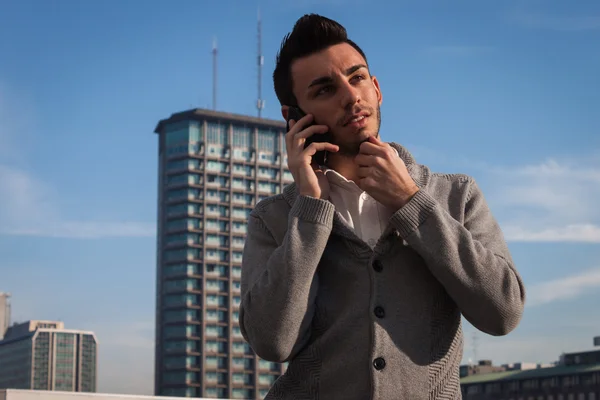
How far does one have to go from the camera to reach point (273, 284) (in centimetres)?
292

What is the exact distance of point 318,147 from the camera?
3025 mm

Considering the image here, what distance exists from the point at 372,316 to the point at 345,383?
0.67 feet

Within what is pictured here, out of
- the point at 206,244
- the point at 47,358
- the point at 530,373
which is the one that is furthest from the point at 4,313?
the point at 530,373

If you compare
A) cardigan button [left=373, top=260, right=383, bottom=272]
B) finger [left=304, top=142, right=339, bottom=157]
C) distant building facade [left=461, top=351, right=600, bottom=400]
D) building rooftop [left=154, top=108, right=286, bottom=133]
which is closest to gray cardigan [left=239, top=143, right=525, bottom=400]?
cardigan button [left=373, top=260, right=383, bottom=272]

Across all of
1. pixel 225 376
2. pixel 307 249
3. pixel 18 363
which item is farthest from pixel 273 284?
pixel 18 363

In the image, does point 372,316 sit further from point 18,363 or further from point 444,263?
point 18,363

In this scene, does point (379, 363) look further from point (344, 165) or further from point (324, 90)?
point (324, 90)

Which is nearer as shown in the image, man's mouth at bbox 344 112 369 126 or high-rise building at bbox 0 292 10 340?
man's mouth at bbox 344 112 369 126

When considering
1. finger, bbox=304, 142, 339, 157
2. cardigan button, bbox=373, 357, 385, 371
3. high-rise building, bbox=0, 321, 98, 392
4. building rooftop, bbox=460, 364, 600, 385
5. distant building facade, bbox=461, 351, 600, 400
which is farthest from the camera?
high-rise building, bbox=0, 321, 98, 392

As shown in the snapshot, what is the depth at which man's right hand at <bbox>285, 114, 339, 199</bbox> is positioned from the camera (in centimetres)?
302

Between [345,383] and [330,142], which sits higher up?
[330,142]

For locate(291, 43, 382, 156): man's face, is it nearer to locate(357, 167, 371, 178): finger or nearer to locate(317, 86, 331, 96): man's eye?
locate(317, 86, 331, 96): man's eye

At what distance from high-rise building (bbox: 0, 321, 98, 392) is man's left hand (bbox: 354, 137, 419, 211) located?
544ft

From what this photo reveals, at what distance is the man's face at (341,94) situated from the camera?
3.00 m
